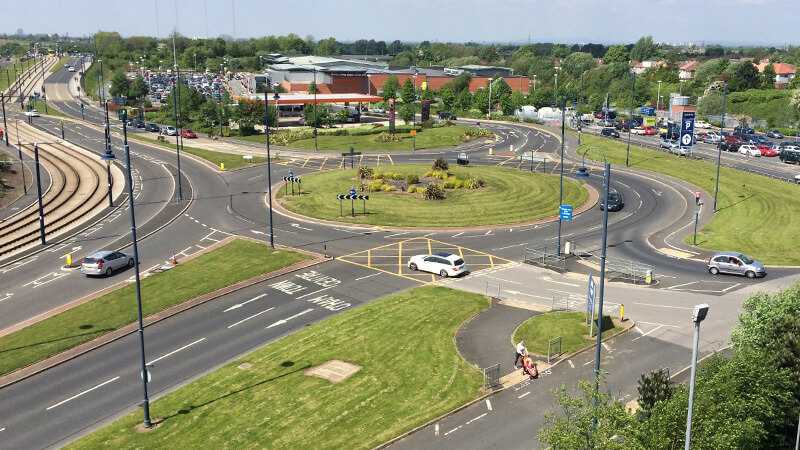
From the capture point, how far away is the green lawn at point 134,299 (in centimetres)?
3628

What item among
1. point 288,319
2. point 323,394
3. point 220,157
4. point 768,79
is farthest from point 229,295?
point 768,79

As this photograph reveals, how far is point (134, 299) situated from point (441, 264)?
65.9 feet

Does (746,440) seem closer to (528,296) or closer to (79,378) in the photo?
(528,296)

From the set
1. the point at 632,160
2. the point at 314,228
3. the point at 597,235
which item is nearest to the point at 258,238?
the point at 314,228

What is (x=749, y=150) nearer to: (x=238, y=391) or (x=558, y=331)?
(x=558, y=331)

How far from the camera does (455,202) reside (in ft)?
223

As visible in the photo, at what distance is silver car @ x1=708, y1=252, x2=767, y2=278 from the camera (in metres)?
46.5

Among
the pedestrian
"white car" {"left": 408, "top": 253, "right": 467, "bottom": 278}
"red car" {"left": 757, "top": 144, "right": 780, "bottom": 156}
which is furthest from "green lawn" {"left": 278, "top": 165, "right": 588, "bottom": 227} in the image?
"red car" {"left": 757, "top": 144, "right": 780, "bottom": 156}

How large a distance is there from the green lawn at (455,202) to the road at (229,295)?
110 inches

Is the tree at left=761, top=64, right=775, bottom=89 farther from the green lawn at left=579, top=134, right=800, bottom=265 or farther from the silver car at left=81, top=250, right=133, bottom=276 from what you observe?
the silver car at left=81, top=250, right=133, bottom=276

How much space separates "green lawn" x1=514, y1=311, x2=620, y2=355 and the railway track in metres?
40.3

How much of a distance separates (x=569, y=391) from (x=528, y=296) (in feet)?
42.8

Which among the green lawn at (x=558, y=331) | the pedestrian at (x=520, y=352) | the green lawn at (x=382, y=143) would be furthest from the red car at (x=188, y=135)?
the pedestrian at (x=520, y=352)

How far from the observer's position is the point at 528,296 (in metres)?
43.3
